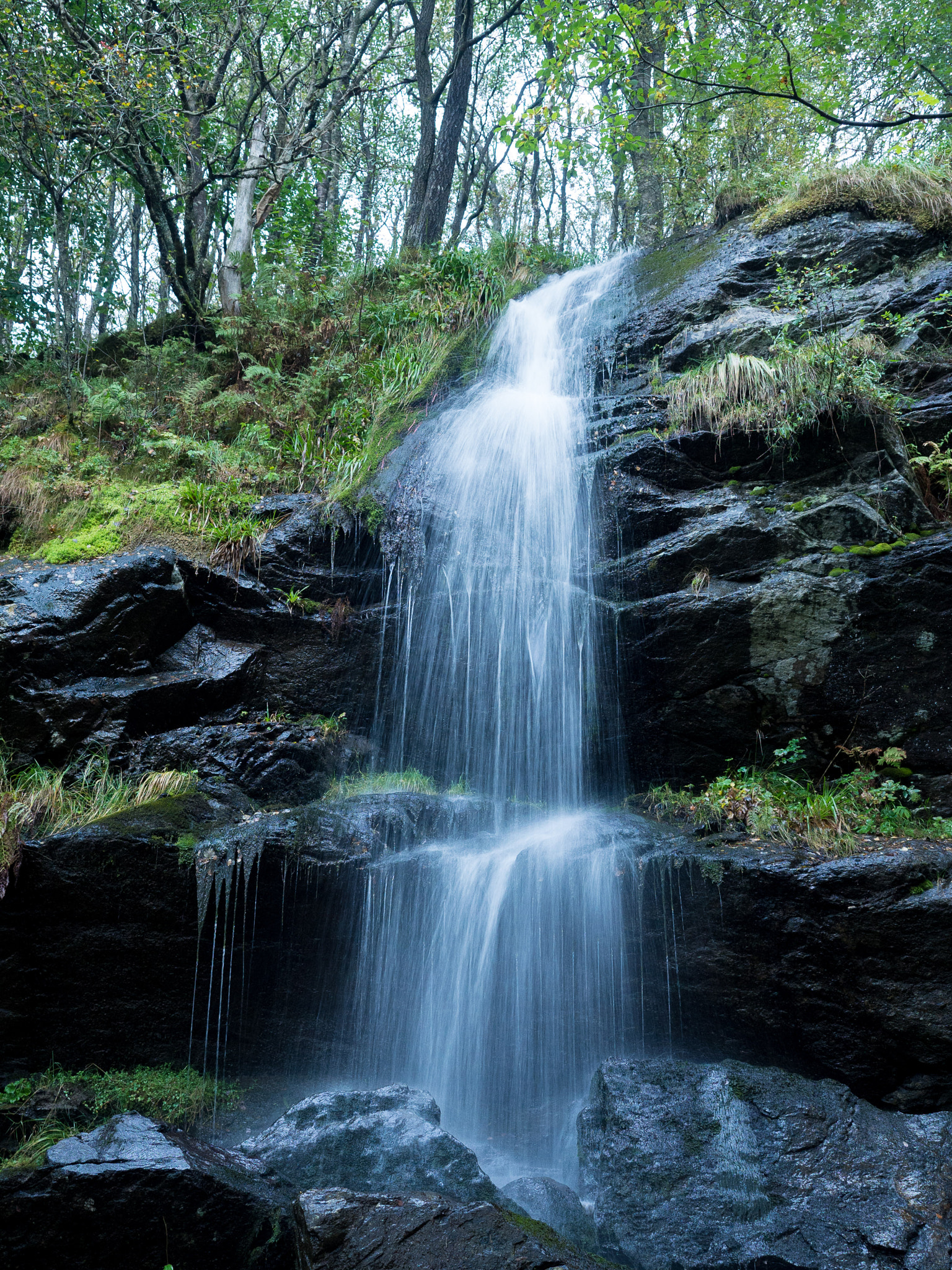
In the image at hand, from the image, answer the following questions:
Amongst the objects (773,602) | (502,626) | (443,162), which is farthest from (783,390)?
(443,162)

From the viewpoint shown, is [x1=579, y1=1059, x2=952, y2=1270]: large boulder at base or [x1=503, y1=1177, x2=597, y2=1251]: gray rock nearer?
[x1=579, y1=1059, x2=952, y2=1270]: large boulder at base

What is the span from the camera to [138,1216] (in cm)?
356

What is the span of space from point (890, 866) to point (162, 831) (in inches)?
189

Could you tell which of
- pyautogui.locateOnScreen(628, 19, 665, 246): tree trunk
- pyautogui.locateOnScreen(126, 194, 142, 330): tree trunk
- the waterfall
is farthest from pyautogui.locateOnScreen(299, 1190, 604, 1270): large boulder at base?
pyautogui.locateOnScreen(126, 194, 142, 330): tree trunk

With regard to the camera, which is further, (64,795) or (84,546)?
(84,546)

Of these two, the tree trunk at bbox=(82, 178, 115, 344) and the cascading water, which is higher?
the tree trunk at bbox=(82, 178, 115, 344)

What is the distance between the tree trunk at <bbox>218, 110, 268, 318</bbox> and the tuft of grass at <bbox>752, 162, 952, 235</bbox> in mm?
7649

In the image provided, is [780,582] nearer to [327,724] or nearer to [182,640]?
[327,724]

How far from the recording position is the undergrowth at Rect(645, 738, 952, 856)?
5.16 meters

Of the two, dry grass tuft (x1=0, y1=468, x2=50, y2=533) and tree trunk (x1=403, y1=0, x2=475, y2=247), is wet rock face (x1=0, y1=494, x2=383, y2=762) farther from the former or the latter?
tree trunk (x1=403, y1=0, x2=475, y2=247)

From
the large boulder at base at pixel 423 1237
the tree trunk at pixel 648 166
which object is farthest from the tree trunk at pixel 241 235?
the large boulder at base at pixel 423 1237

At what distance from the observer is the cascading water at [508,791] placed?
5188mm

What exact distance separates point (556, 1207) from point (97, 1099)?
2933 millimetres

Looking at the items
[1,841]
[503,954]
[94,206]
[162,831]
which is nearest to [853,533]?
[503,954]
